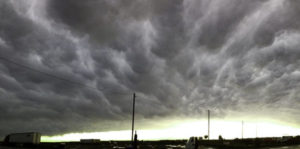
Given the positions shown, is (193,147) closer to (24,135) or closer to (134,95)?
(134,95)

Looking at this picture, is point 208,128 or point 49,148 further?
point 208,128

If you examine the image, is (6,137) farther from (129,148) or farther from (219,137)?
(219,137)

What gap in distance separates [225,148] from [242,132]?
61.5 meters

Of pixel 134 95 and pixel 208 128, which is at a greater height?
pixel 134 95

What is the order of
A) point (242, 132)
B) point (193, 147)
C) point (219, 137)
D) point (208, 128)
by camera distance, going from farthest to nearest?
1. point (242, 132)
2. point (219, 137)
3. point (208, 128)
4. point (193, 147)

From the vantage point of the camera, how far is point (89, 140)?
9462cm

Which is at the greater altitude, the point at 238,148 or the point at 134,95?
the point at 134,95

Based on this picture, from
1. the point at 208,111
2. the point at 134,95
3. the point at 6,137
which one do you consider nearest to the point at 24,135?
the point at 6,137

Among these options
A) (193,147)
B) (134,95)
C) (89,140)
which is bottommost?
(89,140)

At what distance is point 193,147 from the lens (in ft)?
147

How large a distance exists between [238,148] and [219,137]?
159 feet

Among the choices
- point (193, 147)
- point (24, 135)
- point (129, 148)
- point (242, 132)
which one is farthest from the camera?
point (242, 132)

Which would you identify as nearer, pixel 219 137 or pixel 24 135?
pixel 24 135

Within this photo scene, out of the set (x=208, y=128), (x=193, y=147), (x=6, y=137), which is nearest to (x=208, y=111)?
(x=208, y=128)
